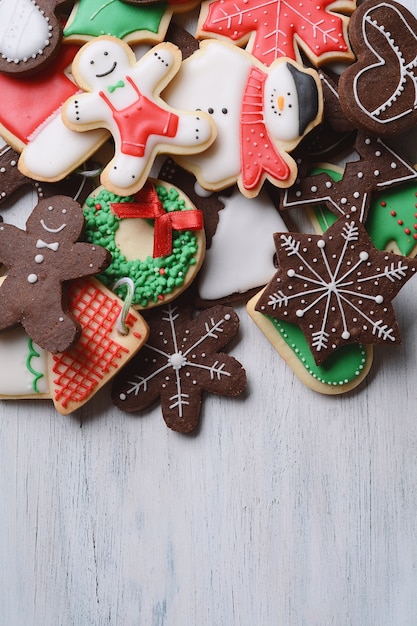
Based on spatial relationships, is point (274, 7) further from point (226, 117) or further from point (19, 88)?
point (19, 88)

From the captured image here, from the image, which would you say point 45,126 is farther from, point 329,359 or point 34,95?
point 329,359

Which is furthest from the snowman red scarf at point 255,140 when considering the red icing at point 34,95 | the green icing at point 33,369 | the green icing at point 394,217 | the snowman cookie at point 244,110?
the green icing at point 33,369

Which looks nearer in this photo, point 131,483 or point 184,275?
point 184,275

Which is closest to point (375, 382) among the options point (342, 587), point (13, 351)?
point (342, 587)

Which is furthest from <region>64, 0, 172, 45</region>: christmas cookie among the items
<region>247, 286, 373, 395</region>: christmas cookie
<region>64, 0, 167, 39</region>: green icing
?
<region>247, 286, 373, 395</region>: christmas cookie

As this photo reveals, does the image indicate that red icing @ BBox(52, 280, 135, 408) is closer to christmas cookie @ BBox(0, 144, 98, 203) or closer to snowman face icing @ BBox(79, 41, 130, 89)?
christmas cookie @ BBox(0, 144, 98, 203)

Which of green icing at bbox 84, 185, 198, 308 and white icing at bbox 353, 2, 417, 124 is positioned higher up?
Answer: white icing at bbox 353, 2, 417, 124
